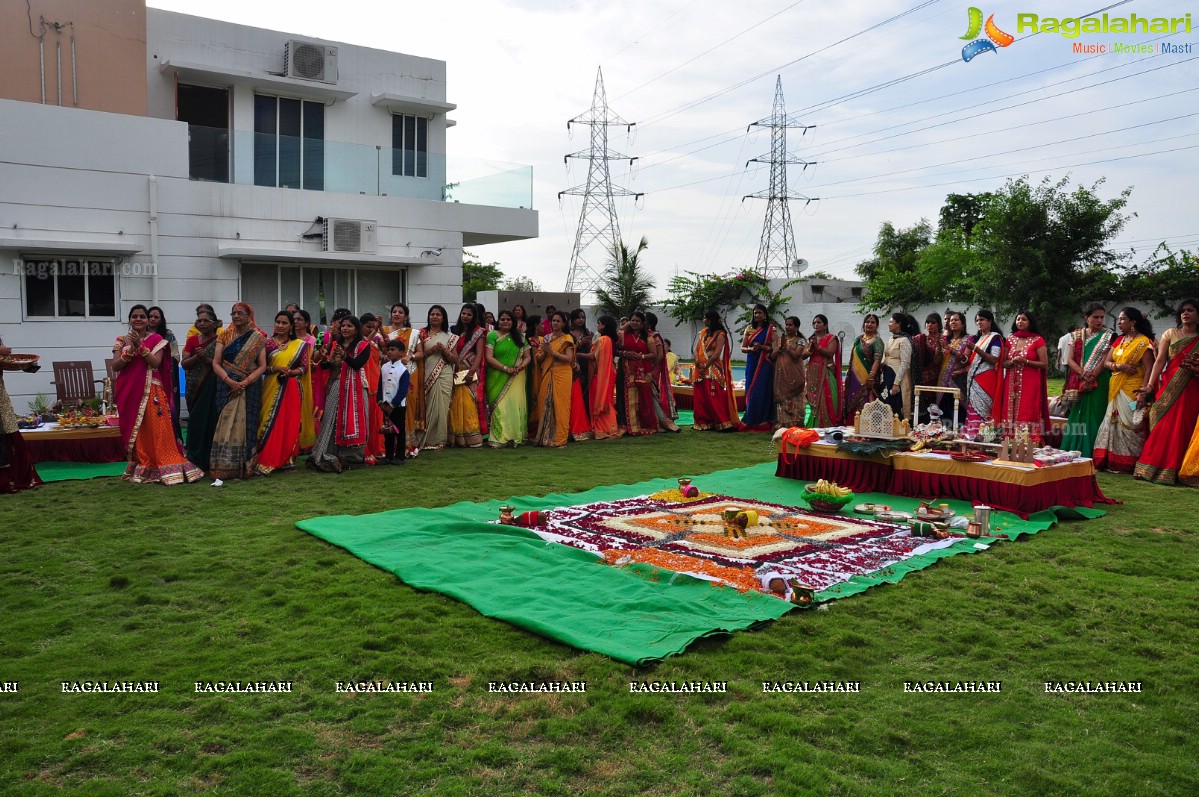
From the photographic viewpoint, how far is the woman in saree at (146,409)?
25.9 ft

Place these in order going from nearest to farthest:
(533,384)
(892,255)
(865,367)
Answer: (865,367) → (533,384) → (892,255)

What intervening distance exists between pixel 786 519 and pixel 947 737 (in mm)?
3290

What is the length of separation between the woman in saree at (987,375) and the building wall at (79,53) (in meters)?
12.1

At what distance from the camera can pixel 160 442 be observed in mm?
7973

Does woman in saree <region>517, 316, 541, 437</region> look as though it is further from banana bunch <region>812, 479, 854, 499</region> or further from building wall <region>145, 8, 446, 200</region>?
building wall <region>145, 8, 446, 200</region>

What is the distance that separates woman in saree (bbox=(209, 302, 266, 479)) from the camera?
8.16 m

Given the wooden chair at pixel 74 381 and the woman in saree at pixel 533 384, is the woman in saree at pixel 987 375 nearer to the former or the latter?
the woman in saree at pixel 533 384

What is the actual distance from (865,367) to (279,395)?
6.68 metres

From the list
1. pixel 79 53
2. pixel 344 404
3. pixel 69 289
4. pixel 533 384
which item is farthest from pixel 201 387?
pixel 79 53

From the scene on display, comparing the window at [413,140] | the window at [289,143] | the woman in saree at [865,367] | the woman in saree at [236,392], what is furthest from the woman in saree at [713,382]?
the window at [289,143]

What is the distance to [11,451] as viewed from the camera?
7574mm

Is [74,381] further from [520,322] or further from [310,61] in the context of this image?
[310,61]

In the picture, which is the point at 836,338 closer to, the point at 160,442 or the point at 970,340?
the point at 970,340

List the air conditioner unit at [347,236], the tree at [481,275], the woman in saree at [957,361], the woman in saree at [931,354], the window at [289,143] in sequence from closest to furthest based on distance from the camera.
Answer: the woman in saree at [957,361] → the woman in saree at [931,354] → the window at [289,143] → the air conditioner unit at [347,236] → the tree at [481,275]
